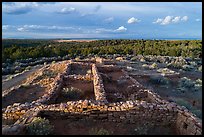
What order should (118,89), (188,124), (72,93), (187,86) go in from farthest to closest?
1. (187,86)
2. (118,89)
3. (72,93)
4. (188,124)

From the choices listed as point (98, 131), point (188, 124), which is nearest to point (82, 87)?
point (98, 131)

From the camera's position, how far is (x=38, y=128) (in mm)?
7430

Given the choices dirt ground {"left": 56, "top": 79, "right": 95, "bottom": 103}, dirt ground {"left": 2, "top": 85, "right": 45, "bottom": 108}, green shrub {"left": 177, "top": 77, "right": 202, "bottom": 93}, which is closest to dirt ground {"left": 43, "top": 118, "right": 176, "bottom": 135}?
dirt ground {"left": 56, "top": 79, "right": 95, "bottom": 103}

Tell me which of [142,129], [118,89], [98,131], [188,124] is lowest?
[118,89]

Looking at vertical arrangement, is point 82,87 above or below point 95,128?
below

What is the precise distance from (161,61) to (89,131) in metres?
28.8

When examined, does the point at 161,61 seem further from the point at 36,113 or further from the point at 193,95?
the point at 36,113

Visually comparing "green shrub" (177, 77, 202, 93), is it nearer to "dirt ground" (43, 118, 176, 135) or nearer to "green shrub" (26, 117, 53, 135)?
"dirt ground" (43, 118, 176, 135)

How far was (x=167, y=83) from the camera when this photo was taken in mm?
18781

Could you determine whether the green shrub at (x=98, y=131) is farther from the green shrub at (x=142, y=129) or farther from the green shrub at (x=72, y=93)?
the green shrub at (x=72, y=93)

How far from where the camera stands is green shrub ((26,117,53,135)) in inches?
290

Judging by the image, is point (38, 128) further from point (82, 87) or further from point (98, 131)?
point (82, 87)

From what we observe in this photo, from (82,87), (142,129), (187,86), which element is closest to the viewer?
(142,129)

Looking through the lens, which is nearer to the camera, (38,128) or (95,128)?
(38,128)
